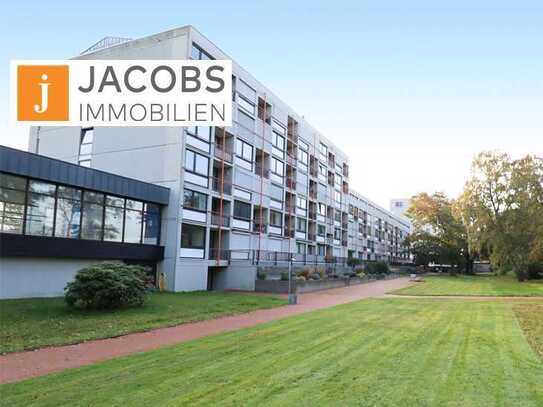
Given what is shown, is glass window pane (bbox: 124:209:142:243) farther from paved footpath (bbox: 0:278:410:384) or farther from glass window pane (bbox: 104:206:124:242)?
paved footpath (bbox: 0:278:410:384)

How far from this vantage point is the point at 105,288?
16.6 meters

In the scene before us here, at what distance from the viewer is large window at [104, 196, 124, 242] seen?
23828mm

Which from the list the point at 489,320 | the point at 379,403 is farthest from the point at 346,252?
the point at 379,403

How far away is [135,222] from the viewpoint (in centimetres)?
2572

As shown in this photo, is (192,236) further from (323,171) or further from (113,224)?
(323,171)

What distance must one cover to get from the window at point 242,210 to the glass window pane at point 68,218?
1376cm

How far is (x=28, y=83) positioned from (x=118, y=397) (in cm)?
1100

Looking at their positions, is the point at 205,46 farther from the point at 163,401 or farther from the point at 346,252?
the point at 346,252

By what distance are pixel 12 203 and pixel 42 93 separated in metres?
5.80

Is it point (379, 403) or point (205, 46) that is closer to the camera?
point (379, 403)

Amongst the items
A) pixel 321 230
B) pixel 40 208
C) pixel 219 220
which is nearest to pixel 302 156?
pixel 321 230

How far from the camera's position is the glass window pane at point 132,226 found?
2512cm

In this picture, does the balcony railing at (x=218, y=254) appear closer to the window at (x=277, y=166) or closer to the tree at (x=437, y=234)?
the window at (x=277, y=166)

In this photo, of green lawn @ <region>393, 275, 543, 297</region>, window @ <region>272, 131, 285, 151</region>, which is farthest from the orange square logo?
window @ <region>272, 131, 285, 151</region>
